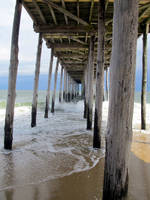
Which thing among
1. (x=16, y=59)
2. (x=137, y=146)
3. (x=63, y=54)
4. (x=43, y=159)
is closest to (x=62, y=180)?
(x=43, y=159)

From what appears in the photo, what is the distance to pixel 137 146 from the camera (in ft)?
14.3

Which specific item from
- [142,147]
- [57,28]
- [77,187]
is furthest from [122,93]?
[57,28]

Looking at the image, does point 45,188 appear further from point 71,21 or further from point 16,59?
point 71,21

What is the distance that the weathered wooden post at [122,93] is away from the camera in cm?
167

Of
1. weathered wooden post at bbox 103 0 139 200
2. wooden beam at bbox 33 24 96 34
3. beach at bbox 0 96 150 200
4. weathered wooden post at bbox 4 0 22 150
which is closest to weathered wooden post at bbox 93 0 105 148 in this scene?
beach at bbox 0 96 150 200

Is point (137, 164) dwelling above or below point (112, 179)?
below

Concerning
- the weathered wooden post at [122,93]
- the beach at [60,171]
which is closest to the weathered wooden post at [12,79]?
Answer: the beach at [60,171]

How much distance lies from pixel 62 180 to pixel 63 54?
10347mm

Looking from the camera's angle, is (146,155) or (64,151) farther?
(64,151)

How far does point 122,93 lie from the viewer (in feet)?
5.49

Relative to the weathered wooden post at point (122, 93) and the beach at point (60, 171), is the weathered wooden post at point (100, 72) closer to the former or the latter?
the beach at point (60, 171)

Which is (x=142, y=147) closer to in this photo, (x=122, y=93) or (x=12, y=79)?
(x=122, y=93)

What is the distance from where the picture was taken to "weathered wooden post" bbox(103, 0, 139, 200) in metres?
1.67

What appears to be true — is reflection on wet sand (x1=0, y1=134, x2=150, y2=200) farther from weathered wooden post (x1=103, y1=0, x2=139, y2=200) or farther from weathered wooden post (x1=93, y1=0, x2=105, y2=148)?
weathered wooden post (x1=93, y1=0, x2=105, y2=148)
